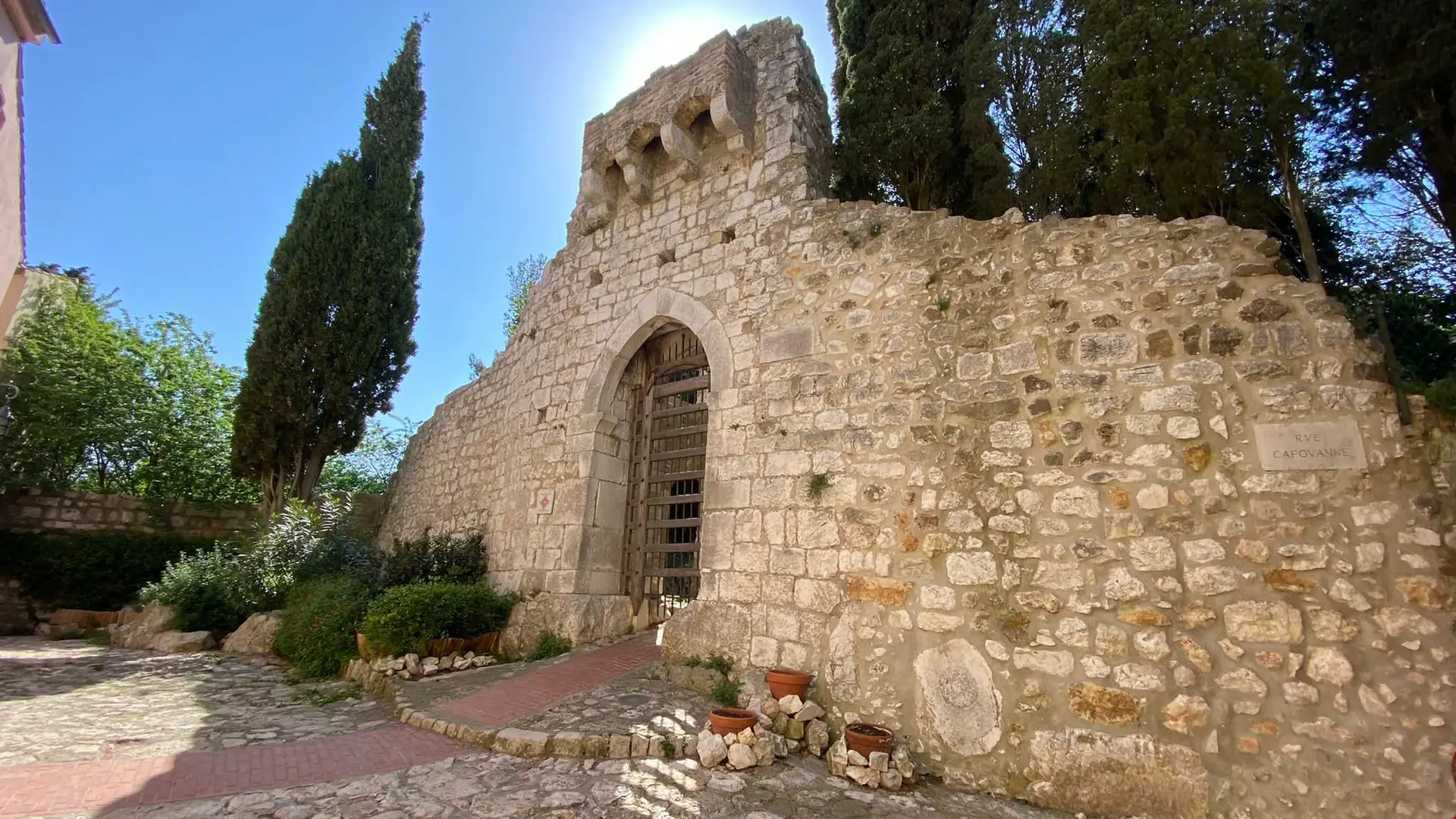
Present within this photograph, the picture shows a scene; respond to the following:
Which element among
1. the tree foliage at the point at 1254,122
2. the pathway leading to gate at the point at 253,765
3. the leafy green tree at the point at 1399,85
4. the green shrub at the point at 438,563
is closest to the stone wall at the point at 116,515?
the green shrub at the point at 438,563

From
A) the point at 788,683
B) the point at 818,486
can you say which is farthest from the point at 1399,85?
the point at 788,683

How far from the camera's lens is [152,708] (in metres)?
5.75

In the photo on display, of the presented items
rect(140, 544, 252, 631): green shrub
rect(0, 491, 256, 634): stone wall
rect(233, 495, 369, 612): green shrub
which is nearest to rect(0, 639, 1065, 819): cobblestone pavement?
rect(233, 495, 369, 612): green shrub

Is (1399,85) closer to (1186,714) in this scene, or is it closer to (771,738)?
(1186,714)

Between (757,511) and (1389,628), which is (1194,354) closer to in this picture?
(1389,628)

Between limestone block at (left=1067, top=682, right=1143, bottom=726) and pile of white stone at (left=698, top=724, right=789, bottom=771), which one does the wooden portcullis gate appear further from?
limestone block at (left=1067, top=682, right=1143, bottom=726)

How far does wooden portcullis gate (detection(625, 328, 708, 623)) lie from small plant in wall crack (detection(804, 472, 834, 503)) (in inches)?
82.2

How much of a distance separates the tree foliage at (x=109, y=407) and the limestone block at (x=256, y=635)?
20.2ft

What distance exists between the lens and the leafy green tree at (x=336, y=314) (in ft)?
42.0

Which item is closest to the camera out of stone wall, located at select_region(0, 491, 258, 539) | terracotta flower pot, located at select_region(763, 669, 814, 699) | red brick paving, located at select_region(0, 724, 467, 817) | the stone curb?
red brick paving, located at select_region(0, 724, 467, 817)

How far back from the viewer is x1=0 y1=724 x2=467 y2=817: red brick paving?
357cm

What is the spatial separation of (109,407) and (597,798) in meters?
15.9

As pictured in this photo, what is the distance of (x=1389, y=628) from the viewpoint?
330cm

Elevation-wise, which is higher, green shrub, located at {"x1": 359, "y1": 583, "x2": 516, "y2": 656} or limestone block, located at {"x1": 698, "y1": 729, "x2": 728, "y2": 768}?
green shrub, located at {"x1": 359, "y1": 583, "x2": 516, "y2": 656}
